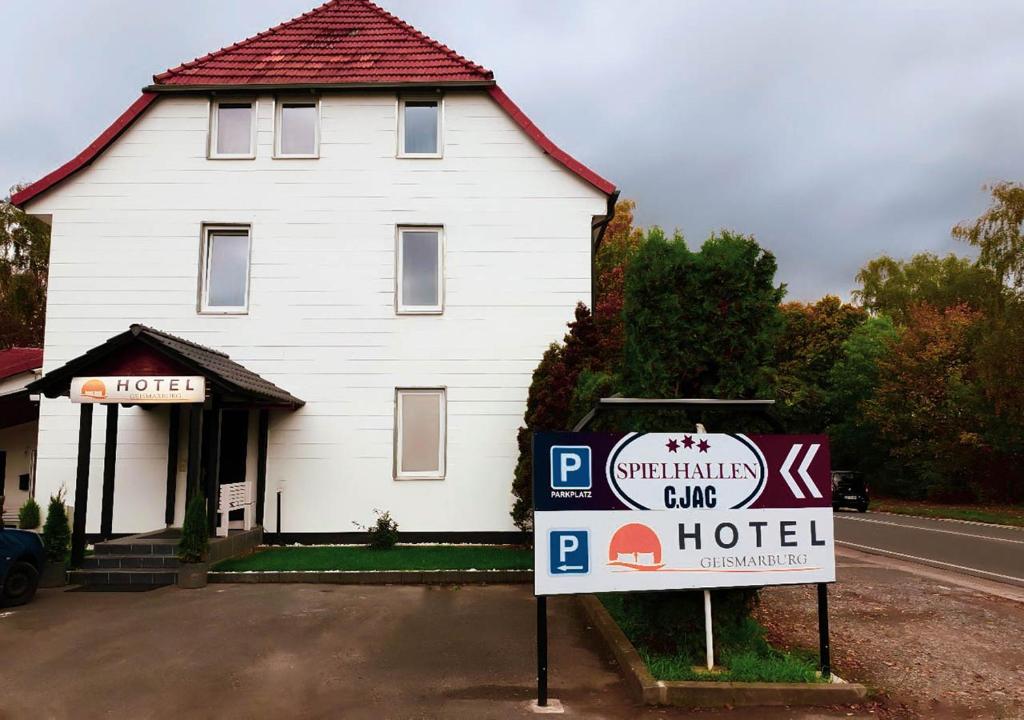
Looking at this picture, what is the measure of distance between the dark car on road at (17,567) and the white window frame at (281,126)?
25.9 feet

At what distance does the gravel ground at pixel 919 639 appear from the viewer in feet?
17.2

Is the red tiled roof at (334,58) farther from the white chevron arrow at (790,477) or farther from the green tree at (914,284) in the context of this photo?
the green tree at (914,284)

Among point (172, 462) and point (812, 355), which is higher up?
point (812, 355)

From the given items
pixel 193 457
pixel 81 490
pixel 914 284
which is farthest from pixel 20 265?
pixel 914 284

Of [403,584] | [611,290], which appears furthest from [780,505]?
[611,290]

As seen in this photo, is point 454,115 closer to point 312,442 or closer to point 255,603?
point 312,442

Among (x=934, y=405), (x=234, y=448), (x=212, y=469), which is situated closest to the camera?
(x=212, y=469)

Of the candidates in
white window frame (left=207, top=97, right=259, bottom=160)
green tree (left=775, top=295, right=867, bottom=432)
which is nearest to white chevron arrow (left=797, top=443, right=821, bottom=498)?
white window frame (left=207, top=97, right=259, bottom=160)

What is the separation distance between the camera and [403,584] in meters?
9.23

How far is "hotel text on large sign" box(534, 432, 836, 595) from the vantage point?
5125 mm

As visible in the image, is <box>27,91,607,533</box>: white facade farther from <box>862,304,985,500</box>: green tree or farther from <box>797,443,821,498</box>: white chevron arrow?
<box>862,304,985,500</box>: green tree

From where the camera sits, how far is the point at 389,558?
10.4 meters

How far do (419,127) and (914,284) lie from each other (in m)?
48.3

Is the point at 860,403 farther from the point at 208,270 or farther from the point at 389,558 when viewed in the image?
the point at 208,270
